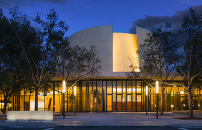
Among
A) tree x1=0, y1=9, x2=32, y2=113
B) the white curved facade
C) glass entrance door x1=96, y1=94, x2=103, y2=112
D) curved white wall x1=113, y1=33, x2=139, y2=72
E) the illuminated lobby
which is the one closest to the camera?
tree x1=0, y1=9, x2=32, y2=113

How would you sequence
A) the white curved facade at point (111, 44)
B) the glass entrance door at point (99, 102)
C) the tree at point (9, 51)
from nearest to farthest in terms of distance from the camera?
the tree at point (9, 51), the glass entrance door at point (99, 102), the white curved facade at point (111, 44)

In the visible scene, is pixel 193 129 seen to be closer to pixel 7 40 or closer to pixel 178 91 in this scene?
pixel 7 40

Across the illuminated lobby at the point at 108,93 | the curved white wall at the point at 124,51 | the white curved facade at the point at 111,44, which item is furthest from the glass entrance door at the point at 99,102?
the curved white wall at the point at 124,51

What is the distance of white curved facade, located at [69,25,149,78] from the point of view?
3966cm

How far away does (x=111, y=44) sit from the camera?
4009 cm

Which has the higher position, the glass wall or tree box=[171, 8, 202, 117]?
tree box=[171, 8, 202, 117]

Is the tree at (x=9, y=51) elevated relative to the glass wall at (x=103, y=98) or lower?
elevated

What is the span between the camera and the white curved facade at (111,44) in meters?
39.7

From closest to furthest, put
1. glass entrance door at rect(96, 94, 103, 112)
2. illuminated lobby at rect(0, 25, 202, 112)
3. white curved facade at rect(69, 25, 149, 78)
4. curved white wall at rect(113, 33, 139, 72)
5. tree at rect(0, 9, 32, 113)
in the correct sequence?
tree at rect(0, 9, 32, 113) → glass entrance door at rect(96, 94, 103, 112) → illuminated lobby at rect(0, 25, 202, 112) → white curved facade at rect(69, 25, 149, 78) → curved white wall at rect(113, 33, 139, 72)


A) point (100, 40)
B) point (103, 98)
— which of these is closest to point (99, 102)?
point (103, 98)

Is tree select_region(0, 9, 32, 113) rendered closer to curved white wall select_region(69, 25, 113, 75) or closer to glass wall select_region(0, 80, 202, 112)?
glass wall select_region(0, 80, 202, 112)

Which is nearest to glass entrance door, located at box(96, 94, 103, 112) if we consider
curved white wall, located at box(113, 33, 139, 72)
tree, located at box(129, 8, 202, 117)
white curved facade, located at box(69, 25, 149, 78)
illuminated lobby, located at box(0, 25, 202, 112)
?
illuminated lobby, located at box(0, 25, 202, 112)

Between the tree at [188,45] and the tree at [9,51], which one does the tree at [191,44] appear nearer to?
the tree at [188,45]

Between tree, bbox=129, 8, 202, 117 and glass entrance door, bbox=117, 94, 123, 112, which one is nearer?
tree, bbox=129, 8, 202, 117
